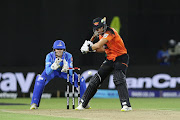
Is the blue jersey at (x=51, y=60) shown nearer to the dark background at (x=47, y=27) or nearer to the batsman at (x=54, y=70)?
the batsman at (x=54, y=70)

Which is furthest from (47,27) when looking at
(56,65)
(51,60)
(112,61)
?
(112,61)

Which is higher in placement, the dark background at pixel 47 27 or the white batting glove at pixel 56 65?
the dark background at pixel 47 27

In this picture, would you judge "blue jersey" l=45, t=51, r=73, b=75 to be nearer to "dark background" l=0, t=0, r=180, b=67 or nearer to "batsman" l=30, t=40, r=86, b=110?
"batsman" l=30, t=40, r=86, b=110

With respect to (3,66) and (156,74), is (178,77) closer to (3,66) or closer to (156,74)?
(156,74)

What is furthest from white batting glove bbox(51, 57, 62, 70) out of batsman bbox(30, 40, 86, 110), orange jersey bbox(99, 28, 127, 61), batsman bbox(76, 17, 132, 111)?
orange jersey bbox(99, 28, 127, 61)

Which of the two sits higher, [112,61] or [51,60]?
[51,60]

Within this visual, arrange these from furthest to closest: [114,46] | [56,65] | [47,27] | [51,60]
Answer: [47,27]
[51,60]
[56,65]
[114,46]

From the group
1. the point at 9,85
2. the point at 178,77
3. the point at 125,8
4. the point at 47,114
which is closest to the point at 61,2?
the point at 125,8

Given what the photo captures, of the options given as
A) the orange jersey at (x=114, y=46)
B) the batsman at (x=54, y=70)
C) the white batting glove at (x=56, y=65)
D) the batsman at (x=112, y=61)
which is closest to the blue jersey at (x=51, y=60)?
the batsman at (x=54, y=70)

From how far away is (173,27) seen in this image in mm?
19953

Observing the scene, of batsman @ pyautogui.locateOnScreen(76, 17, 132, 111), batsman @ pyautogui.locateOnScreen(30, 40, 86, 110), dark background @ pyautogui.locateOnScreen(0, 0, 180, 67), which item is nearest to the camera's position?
batsman @ pyautogui.locateOnScreen(76, 17, 132, 111)

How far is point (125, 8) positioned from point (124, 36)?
1.11 meters

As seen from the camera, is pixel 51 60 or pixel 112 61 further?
pixel 51 60

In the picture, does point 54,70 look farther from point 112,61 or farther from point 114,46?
point 114,46
